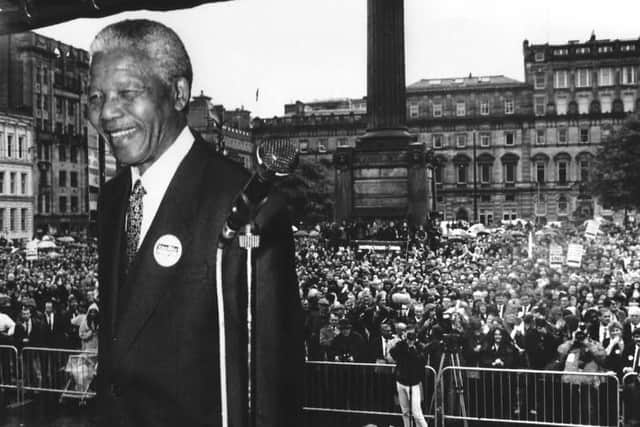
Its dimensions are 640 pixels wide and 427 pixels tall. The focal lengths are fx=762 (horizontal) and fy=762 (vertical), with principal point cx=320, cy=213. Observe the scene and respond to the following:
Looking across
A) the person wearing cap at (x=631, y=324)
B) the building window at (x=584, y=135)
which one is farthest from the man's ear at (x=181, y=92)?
the building window at (x=584, y=135)

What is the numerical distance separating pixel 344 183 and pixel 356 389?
67.1ft

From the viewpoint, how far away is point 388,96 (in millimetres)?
30078

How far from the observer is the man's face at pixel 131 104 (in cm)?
215

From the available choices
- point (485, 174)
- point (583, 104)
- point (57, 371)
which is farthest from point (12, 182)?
point (583, 104)

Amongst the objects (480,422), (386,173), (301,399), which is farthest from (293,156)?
(386,173)

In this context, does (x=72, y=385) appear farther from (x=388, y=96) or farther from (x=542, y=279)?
(x=388, y=96)

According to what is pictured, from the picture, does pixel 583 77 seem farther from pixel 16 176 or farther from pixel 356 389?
pixel 356 389

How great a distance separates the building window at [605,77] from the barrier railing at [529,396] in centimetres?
8945

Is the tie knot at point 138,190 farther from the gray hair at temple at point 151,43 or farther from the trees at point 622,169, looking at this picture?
the trees at point 622,169

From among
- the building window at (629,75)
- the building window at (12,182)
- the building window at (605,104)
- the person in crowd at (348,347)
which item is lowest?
the person in crowd at (348,347)

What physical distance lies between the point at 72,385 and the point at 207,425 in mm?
9793

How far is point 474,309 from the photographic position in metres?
13.1

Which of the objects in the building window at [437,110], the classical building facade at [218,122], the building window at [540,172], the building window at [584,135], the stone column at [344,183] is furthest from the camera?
the building window at [437,110]

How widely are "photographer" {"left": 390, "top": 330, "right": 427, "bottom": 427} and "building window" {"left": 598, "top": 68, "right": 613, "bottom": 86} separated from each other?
9031 cm
